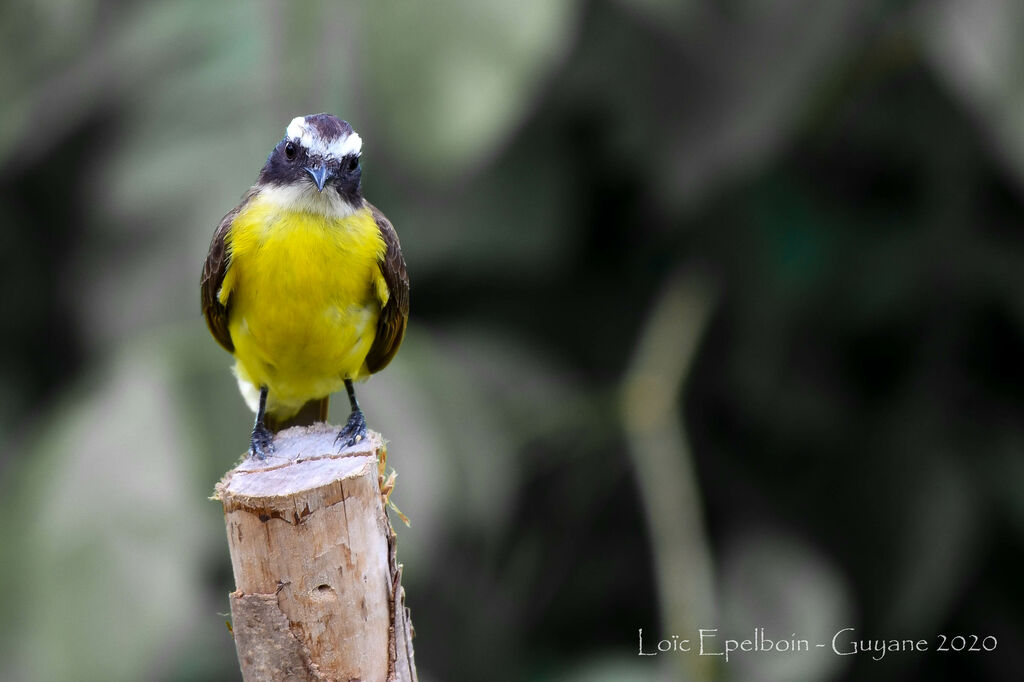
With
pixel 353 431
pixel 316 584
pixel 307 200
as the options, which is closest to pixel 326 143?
pixel 307 200

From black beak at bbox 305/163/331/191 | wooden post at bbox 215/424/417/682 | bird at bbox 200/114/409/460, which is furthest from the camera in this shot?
bird at bbox 200/114/409/460

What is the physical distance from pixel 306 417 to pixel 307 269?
27.5 inches

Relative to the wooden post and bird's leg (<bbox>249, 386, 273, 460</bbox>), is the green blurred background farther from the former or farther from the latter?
the wooden post

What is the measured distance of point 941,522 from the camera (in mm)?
5586

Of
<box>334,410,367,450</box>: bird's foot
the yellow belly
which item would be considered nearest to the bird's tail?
the yellow belly

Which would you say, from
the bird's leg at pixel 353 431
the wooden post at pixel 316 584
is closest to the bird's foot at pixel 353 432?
the bird's leg at pixel 353 431

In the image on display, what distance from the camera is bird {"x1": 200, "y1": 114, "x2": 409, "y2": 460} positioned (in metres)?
3.37

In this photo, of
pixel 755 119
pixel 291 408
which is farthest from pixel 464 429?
pixel 755 119

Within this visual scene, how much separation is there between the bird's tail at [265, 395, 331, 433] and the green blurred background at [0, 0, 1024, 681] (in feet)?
0.82

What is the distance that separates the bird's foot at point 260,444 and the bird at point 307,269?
0.02 metres

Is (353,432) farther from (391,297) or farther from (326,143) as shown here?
(326,143)

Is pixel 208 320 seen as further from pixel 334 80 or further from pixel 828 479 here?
pixel 828 479

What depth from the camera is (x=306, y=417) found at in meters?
3.94

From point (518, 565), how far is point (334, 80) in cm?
242
